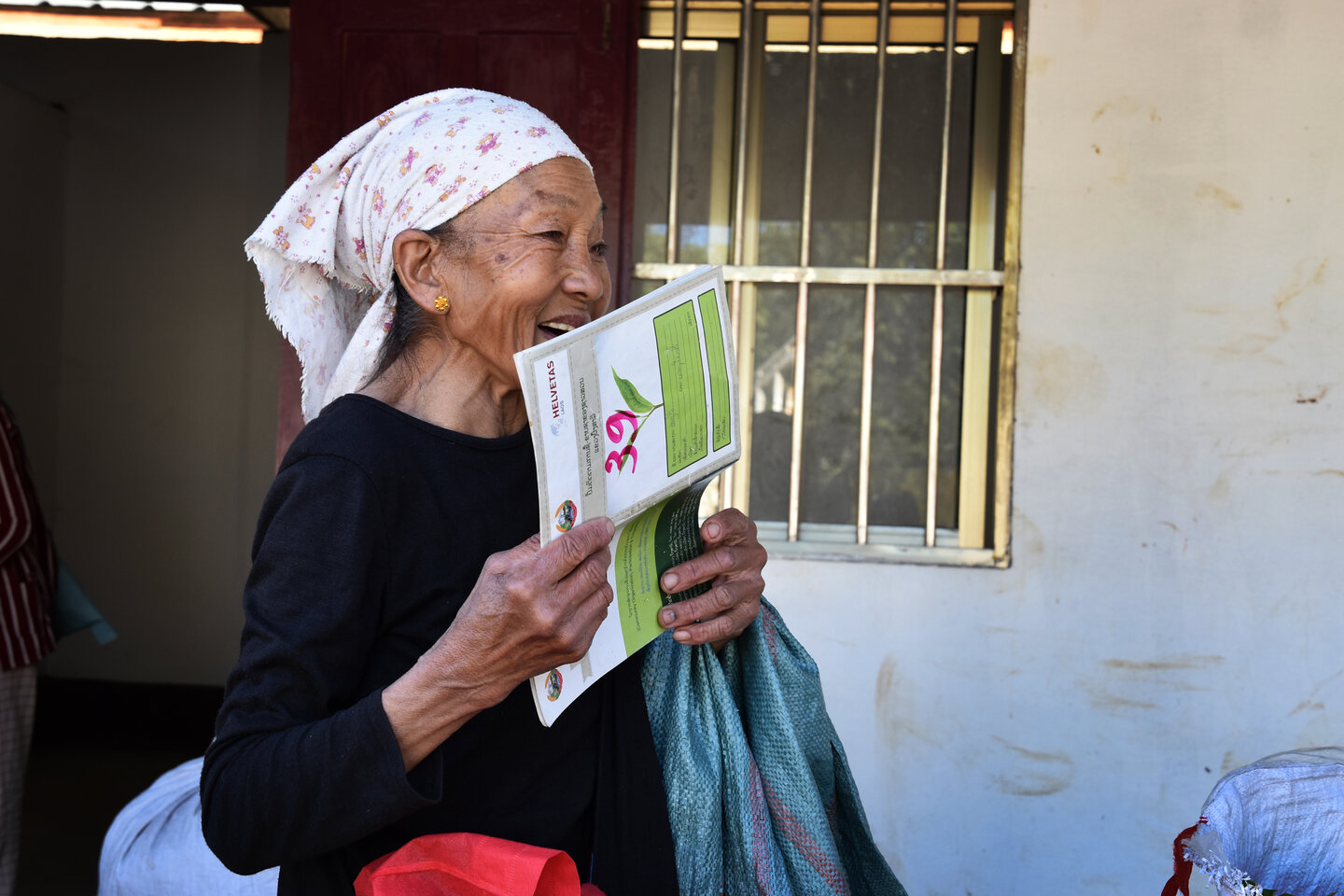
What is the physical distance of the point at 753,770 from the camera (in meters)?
1.38

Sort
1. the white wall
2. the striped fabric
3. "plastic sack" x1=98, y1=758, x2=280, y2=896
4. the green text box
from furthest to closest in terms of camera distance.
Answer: the striped fabric → the white wall → "plastic sack" x1=98, y1=758, x2=280, y2=896 → the green text box

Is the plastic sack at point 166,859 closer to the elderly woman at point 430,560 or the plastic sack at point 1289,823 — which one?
the elderly woman at point 430,560

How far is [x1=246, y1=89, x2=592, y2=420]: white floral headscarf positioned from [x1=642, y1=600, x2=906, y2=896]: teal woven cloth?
58 cm

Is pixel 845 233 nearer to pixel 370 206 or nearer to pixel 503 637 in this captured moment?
pixel 370 206

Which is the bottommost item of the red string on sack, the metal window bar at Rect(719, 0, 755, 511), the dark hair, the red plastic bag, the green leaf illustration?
the red string on sack

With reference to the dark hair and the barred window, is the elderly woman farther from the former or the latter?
the barred window

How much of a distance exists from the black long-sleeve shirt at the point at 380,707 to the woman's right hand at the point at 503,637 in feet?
0.11

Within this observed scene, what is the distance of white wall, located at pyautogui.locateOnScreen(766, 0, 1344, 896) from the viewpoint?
9.23 ft

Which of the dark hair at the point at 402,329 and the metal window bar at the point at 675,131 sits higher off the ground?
Answer: the metal window bar at the point at 675,131

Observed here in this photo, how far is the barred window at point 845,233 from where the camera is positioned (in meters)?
3.04

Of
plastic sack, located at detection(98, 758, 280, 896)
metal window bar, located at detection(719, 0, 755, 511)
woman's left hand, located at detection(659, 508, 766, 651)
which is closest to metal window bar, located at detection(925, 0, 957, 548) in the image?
metal window bar, located at detection(719, 0, 755, 511)

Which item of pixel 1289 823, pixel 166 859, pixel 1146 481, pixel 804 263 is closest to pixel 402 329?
pixel 1289 823

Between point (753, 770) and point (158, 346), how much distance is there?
538cm

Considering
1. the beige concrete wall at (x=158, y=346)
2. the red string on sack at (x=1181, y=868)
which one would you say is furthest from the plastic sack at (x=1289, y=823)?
the beige concrete wall at (x=158, y=346)
